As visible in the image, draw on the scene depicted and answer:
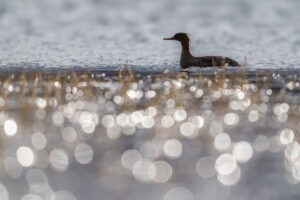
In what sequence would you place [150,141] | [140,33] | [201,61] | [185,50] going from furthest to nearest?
1. [140,33]
2. [185,50]
3. [201,61]
4. [150,141]

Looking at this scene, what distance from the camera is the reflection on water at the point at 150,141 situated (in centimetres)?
859

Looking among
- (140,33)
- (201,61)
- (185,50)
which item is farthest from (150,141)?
(140,33)

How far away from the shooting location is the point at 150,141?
35.8ft

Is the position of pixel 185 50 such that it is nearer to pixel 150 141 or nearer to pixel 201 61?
pixel 201 61

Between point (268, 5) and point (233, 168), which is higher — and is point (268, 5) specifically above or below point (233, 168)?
above

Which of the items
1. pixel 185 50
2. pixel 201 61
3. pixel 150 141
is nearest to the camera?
pixel 150 141

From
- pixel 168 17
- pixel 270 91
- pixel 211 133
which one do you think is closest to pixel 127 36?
pixel 168 17

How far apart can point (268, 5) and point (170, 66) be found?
124ft

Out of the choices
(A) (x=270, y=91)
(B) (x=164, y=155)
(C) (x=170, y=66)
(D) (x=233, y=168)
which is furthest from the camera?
(C) (x=170, y=66)

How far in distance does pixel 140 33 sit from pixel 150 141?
26.8 metres

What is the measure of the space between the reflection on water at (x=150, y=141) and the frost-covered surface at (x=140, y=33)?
23.6ft

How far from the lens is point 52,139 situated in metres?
11.0

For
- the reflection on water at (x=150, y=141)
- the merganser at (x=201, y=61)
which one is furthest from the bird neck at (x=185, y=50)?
the reflection on water at (x=150, y=141)

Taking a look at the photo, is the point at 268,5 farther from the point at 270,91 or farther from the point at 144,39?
the point at 270,91
